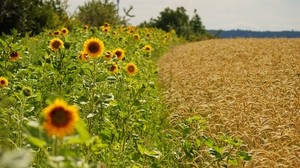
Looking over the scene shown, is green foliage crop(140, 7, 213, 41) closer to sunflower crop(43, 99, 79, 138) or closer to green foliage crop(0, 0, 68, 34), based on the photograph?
green foliage crop(0, 0, 68, 34)

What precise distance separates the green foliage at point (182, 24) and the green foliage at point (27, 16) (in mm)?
19293

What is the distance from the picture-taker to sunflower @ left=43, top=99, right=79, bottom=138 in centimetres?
155

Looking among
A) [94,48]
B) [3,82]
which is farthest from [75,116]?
[94,48]

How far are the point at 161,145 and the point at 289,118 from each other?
4.41 feet

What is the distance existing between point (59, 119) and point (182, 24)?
4646 centimetres

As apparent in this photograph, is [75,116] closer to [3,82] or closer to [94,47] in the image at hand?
[3,82]

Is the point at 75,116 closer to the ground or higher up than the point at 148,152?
higher up

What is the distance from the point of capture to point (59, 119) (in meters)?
1.59

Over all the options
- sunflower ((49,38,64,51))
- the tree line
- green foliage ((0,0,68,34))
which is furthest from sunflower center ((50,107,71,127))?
green foliage ((0,0,68,34))

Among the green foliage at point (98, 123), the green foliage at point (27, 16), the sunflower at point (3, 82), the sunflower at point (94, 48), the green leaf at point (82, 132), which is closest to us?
the green leaf at point (82, 132)

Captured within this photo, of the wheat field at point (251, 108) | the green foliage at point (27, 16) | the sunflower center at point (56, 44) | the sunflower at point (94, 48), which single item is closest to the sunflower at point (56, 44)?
the sunflower center at point (56, 44)

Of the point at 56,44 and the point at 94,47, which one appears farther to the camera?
the point at 56,44

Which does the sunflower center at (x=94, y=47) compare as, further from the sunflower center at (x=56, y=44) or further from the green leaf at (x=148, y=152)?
the green leaf at (x=148, y=152)

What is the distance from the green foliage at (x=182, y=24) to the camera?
4350 cm
